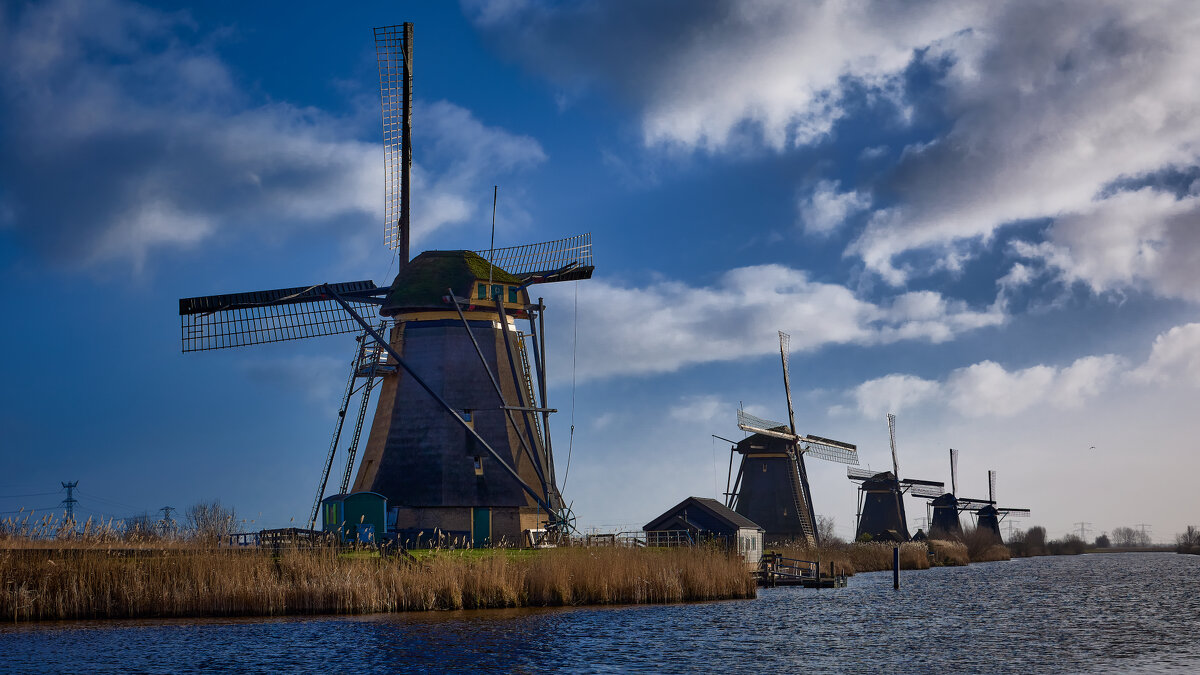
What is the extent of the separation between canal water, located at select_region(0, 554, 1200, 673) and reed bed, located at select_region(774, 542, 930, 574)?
21648 mm

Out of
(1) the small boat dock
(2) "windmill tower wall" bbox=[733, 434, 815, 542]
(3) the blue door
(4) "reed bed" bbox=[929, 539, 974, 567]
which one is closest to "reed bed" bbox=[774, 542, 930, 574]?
(2) "windmill tower wall" bbox=[733, 434, 815, 542]

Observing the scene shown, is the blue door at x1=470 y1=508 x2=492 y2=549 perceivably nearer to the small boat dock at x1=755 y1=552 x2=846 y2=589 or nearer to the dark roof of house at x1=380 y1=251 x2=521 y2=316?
the dark roof of house at x1=380 y1=251 x2=521 y2=316

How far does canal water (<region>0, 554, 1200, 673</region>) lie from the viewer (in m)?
20.3

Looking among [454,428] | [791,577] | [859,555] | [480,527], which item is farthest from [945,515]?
[454,428]

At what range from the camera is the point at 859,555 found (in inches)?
2613

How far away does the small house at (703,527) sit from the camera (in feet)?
147

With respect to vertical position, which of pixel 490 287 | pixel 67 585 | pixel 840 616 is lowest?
pixel 840 616

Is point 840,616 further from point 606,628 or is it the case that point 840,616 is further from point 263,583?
point 263,583

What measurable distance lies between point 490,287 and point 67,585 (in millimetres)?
17901

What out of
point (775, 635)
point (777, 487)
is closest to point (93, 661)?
point (775, 635)

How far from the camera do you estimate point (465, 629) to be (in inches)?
971

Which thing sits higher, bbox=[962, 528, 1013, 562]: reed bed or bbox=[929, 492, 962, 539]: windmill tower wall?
bbox=[929, 492, 962, 539]: windmill tower wall

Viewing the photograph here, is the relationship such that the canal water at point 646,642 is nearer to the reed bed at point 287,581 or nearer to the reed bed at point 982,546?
the reed bed at point 287,581

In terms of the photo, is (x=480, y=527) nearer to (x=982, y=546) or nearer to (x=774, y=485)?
(x=774, y=485)
